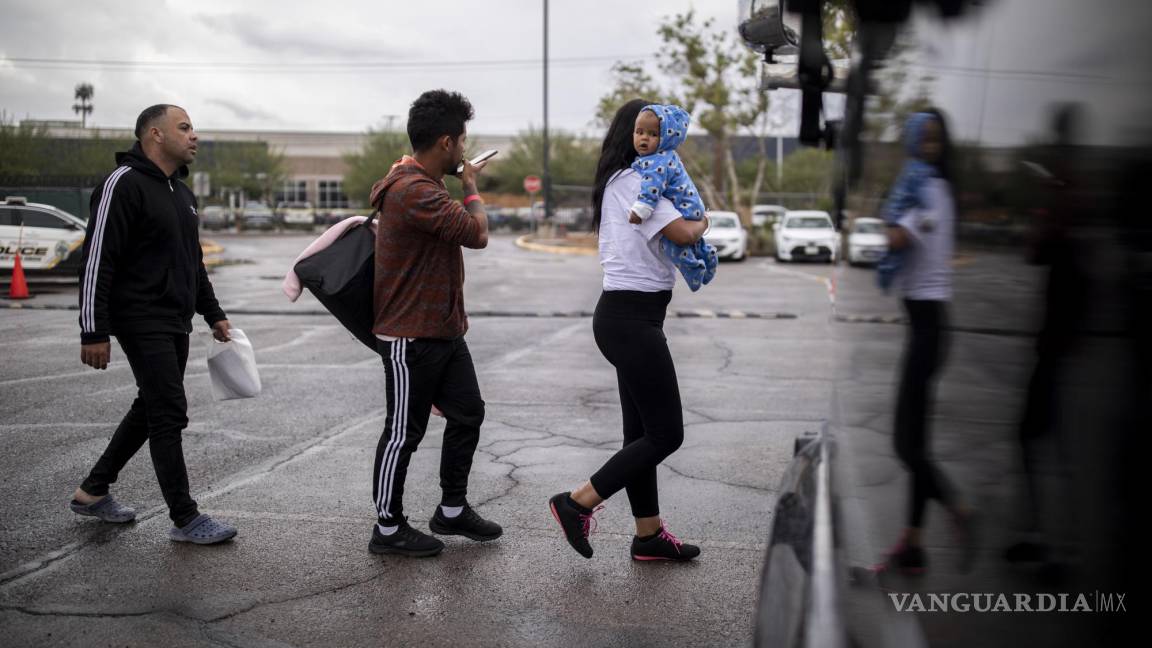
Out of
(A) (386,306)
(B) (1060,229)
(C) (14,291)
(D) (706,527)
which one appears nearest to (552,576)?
(D) (706,527)

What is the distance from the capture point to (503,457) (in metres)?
6.13

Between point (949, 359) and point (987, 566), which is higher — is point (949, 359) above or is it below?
above

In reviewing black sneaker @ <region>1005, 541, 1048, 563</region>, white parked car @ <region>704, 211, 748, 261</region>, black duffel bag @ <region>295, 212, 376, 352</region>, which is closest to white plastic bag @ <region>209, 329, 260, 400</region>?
black duffel bag @ <region>295, 212, 376, 352</region>

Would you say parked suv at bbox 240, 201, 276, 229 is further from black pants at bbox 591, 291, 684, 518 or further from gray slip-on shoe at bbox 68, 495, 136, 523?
black pants at bbox 591, 291, 684, 518

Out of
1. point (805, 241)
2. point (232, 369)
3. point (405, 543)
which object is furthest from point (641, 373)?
point (805, 241)

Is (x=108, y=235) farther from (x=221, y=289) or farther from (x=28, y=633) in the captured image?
(x=221, y=289)

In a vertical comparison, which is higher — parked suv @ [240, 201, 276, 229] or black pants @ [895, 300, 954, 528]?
black pants @ [895, 300, 954, 528]

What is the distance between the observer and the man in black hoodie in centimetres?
426

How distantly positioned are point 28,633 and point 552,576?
1812mm

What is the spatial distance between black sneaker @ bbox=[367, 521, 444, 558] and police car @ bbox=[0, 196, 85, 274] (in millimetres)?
Answer: 17916

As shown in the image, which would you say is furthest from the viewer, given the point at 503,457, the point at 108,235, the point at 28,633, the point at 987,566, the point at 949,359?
the point at 503,457

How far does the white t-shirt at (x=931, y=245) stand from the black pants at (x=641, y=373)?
7.50 ft

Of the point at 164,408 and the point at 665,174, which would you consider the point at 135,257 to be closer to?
the point at 164,408

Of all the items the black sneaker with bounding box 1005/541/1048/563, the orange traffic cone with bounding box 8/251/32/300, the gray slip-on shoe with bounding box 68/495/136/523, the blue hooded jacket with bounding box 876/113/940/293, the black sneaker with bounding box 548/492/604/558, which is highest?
the blue hooded jacket with bounding box 876/113/940/293
